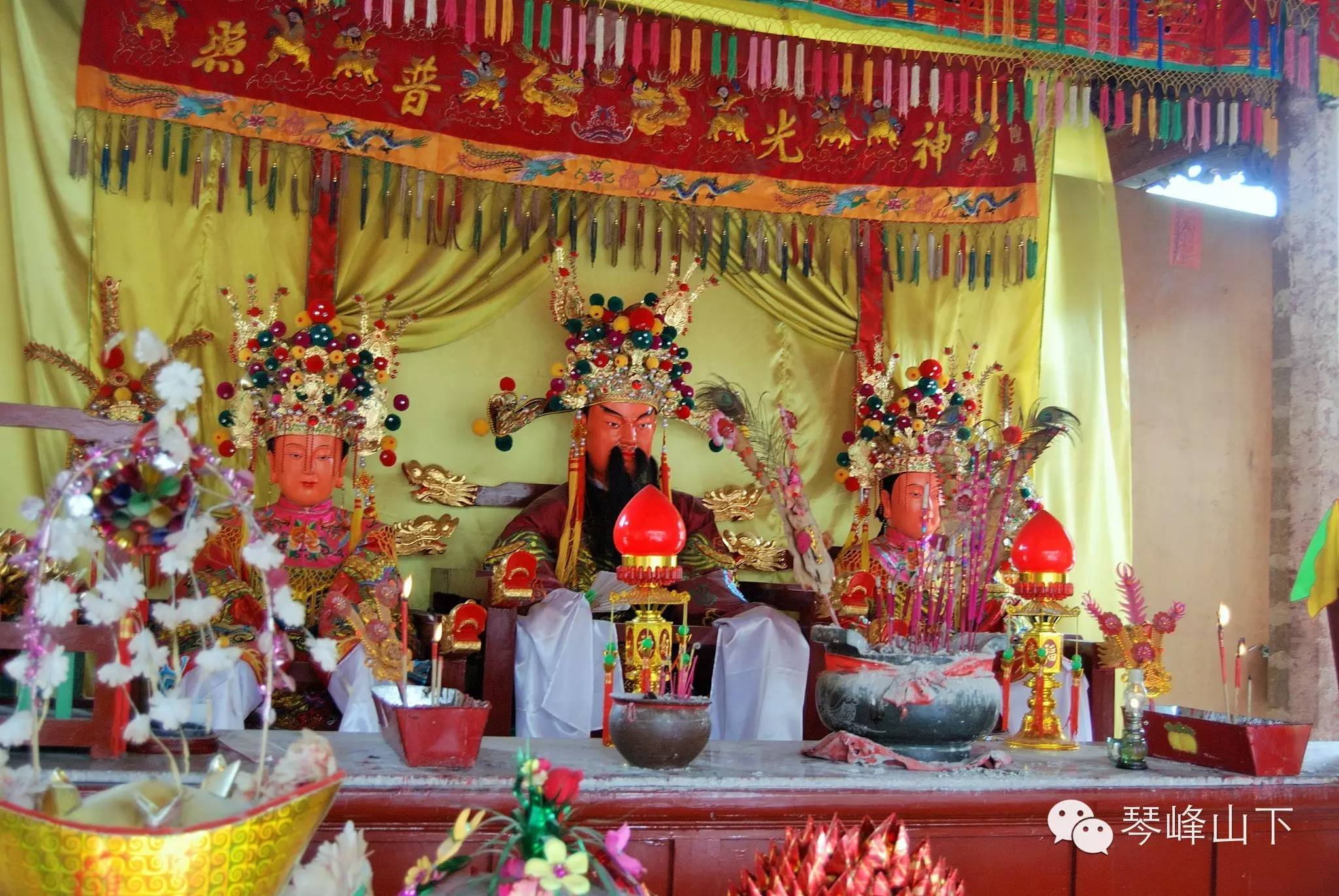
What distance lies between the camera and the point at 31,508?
93 centimetres

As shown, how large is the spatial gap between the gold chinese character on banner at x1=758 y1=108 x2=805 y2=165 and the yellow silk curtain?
47 centimetres

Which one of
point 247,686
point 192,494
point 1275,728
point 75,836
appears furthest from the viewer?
point 247,686

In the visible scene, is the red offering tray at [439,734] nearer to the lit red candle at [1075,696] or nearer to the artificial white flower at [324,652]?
the artificial white flower at [324,652]

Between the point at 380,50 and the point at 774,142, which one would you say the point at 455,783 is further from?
the point at 774,142

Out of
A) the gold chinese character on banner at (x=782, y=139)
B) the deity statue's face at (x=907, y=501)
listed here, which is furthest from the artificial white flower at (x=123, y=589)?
the gold chinese character on banner at (x=782, y=139)

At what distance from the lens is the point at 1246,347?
5.51 meters

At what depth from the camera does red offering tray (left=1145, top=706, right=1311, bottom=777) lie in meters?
2.18

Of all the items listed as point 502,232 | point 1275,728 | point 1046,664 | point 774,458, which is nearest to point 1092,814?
point 1275,728

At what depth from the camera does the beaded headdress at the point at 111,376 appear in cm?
368

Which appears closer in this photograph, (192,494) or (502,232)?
(192,494)

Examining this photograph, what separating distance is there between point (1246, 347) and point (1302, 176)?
32.6 inches

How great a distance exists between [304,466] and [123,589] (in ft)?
9.41

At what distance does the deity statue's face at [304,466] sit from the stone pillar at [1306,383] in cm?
372

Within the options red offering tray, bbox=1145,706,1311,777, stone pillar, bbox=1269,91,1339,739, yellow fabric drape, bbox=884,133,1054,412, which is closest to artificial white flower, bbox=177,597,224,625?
red offering tray, bbox=1145,706,1311,777
